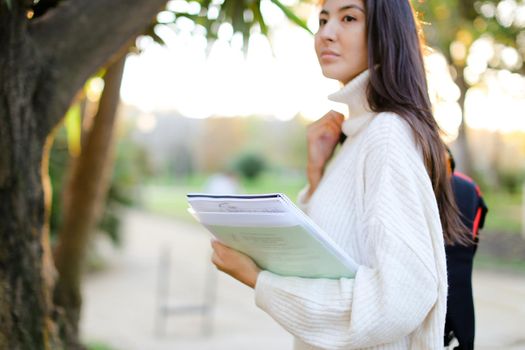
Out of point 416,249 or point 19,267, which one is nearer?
point 416,249

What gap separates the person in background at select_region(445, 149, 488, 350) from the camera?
1676 mm

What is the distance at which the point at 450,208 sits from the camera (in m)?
1.62

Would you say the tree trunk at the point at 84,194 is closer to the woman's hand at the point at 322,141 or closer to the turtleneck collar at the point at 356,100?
the woman's hand at the point at 322,141

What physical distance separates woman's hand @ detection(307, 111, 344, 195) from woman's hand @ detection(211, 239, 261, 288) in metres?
0.56

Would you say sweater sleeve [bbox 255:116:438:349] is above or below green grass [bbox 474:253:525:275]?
above

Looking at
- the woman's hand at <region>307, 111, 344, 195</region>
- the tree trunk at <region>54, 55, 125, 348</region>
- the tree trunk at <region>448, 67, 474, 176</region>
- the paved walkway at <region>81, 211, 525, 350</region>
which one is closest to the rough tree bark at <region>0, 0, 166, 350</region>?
the woman's hand at <region>307, 111, 344, 195</region>

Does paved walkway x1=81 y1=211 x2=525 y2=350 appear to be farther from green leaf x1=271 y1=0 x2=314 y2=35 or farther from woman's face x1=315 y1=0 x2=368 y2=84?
woman's face x1=315 y1=0 x2=368 y2=84

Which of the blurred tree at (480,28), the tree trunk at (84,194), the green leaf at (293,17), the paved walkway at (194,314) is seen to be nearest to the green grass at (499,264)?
the paved walkway at (194,314)

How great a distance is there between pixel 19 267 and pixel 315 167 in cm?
116

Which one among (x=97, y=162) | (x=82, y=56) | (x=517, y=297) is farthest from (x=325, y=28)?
(x=517, y=297)

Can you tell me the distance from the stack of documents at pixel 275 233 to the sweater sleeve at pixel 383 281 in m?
0.05

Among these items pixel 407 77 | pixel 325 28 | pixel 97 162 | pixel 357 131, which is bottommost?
pixel 97 162

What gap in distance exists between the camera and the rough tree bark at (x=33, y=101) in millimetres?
2283

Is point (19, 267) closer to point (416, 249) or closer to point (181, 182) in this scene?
point (416, 249)
